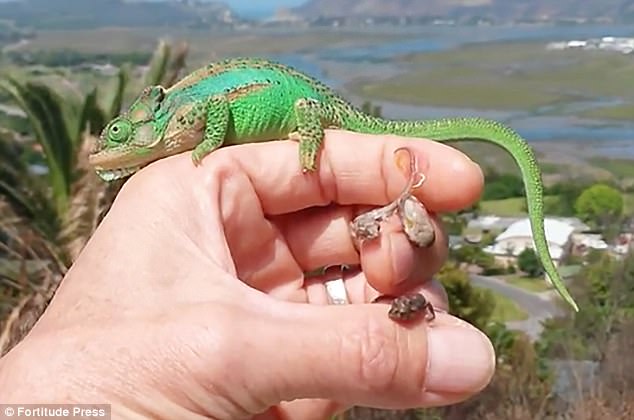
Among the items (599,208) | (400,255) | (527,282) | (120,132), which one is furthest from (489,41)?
(400,255)

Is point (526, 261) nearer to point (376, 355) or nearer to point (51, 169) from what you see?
point (51, 169)

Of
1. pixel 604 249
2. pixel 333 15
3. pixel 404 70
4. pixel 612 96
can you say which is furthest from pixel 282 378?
pixel 333 15

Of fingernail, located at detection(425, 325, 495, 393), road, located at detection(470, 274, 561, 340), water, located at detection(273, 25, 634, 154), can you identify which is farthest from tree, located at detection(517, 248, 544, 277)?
fingernail, located at detection(425, 325, 495, 393)

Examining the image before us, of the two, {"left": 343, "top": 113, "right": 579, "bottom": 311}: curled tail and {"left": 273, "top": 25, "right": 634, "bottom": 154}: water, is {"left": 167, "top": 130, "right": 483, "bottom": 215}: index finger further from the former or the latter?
{"left": 273, "top": 25, "right": 634, "bottom": 154}: water

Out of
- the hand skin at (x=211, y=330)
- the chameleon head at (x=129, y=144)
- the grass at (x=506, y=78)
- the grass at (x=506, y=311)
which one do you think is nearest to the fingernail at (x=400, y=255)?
the hand skin at (x=211, y=330)

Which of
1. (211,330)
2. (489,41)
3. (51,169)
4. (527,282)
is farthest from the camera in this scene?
(489,41)

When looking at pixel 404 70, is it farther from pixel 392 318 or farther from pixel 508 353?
pixel 392 318

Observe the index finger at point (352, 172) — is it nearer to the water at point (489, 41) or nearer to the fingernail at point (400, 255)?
the fingernail at point (400, 255)
